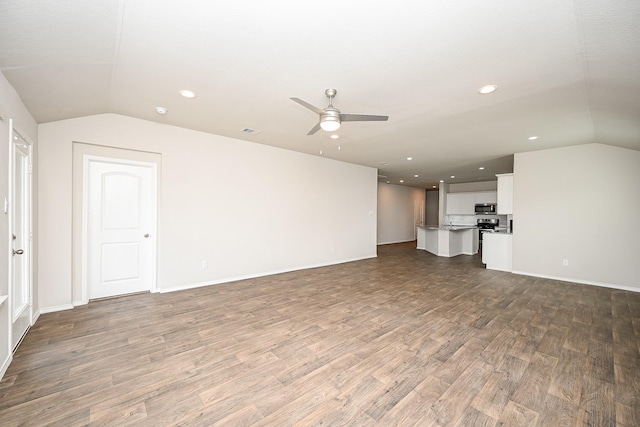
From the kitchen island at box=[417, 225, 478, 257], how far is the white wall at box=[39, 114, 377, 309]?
3240 mm

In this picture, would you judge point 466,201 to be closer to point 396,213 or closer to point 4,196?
point 396,213

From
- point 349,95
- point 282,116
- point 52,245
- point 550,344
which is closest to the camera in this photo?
point 550,344

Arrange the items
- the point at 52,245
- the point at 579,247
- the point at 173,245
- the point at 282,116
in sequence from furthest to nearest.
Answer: the point at 579,247 → the point at 173,245 → the point at 282,116 → the point at 52,245

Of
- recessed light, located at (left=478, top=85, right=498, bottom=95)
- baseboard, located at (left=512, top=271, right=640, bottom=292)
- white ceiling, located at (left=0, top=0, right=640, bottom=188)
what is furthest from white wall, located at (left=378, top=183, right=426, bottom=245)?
recessed light, located at (left=478, top=85, right=498, bottom=95)

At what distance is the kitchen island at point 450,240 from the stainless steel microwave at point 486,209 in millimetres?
1989

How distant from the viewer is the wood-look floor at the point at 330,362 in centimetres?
179

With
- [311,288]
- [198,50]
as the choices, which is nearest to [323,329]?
[311,288]

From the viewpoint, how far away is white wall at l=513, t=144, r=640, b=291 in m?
4.80

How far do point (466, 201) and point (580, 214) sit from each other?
19.5 ft

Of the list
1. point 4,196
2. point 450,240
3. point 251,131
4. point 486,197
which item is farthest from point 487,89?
point 486,197

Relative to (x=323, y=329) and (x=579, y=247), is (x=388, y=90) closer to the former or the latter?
(x=323, y=329)

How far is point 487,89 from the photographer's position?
2.83m

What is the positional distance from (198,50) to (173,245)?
3268 millimetres

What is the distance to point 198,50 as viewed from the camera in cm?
220
